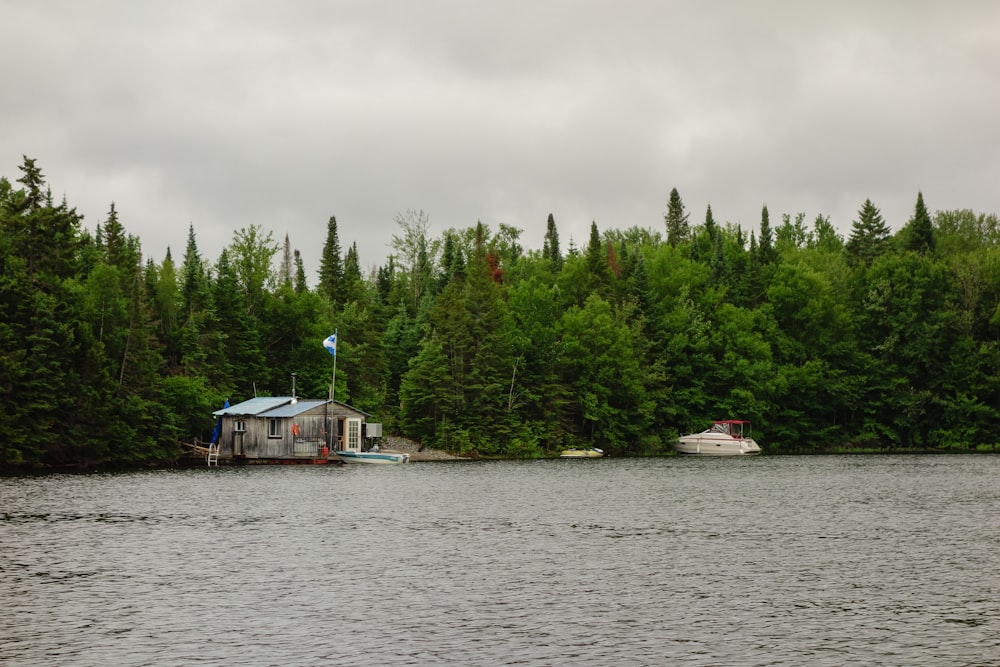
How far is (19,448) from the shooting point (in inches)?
2657

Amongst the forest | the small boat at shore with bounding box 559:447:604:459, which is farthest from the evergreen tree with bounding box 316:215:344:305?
the small boat at shore with bounding box 559:447:604:459

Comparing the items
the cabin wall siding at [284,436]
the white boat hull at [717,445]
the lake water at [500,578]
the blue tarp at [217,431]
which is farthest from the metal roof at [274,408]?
the white boat hull at [717,445]

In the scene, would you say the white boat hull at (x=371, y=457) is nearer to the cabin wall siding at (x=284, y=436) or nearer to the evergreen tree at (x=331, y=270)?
the cabin wall siding at (x=284, y=436)

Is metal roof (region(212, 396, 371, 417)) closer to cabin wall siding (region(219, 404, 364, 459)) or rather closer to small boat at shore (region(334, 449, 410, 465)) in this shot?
cabin wall siding (region(219, 404, 364, 459))

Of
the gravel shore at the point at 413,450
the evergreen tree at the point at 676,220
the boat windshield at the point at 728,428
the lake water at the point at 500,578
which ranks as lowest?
the lake water at the point at 500,578

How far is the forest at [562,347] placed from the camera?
3238 inches

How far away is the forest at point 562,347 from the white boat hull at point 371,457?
1179 cm

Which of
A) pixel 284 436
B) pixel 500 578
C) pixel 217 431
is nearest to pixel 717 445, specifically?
pixel 284 436

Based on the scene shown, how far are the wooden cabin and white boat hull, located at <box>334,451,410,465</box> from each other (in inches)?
47.7

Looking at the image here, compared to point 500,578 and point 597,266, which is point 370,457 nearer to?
point 597,266

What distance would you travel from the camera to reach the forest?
82.2m

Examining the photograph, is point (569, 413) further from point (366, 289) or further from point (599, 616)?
point (599, 616)

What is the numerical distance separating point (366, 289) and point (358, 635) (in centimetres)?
12390

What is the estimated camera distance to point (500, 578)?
26.2m
